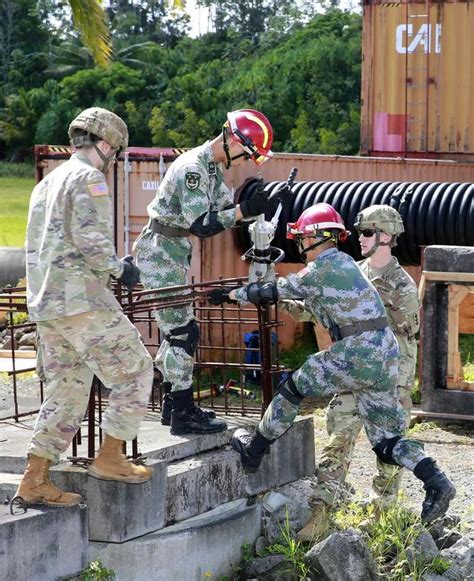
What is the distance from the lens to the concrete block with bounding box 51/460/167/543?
6.31m

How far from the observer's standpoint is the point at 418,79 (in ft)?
54.0

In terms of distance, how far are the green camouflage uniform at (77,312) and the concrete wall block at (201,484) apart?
2.22 ft

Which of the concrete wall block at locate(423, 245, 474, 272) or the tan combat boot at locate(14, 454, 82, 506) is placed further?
the concrete wall block at locate(423, 245, 474, 272)

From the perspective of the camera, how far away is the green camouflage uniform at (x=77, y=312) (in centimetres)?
593

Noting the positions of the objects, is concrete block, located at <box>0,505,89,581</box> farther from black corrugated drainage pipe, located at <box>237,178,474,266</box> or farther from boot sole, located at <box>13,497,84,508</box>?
black corrugated drainage pipe, located at <box>237,178,474,266</box>

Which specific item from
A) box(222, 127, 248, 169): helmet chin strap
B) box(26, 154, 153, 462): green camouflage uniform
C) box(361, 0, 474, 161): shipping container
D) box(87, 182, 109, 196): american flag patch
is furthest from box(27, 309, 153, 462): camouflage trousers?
box(361, 0, 474, 161): shipping container

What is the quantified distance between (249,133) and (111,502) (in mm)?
2139

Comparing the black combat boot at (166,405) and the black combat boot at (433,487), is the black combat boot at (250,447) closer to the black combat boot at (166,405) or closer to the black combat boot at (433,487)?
the black combat boot at (166,405)

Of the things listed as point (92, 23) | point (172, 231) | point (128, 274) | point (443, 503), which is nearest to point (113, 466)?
point (128, 274)

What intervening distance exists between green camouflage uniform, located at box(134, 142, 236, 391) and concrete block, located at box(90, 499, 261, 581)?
77cm

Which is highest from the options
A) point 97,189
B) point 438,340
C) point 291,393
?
point 97,189

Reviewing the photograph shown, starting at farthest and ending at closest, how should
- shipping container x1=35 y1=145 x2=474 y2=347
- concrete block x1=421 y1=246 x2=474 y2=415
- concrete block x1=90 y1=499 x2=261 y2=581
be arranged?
1. shipping container x1=35 y1=145 x2=474 y2=347
2. concrete block x1=421 y1=246 x2=474 y2=415
3. concrete block x1=90 y1=499 x2=261 y2=581

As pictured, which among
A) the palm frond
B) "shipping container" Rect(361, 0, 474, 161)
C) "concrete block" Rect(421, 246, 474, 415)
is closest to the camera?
"concrete block" Rect(421, 246, 474, 415)

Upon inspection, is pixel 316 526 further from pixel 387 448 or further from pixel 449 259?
pixel 449 259
